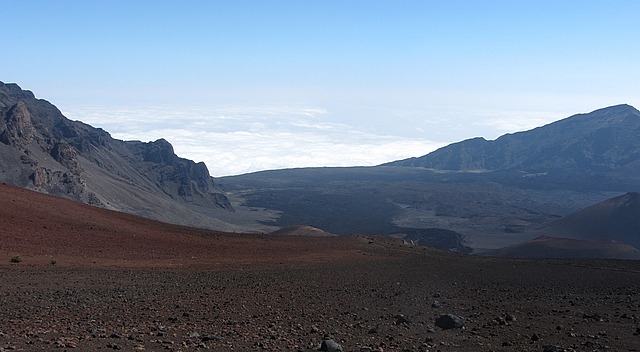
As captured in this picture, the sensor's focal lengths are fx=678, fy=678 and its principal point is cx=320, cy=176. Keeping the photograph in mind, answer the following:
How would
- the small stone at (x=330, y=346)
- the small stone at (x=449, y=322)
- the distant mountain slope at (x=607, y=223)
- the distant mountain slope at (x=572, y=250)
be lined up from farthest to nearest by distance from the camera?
the distant mountain slope at (x=607, y=223)
the distant mountain slope at (x=572, y=250)
the small stone at (x=449, y=322)
the small stone at (x=330, y=346)

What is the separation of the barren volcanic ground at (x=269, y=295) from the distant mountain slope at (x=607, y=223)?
6718 cm

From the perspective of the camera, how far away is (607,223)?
9625cm

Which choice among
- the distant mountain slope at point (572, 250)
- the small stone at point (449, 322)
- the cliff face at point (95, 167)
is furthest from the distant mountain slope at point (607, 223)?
the small stone at point (449, 322)

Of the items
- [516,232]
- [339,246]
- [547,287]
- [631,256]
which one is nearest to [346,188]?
[516,232]

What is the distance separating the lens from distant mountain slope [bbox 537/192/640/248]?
93250 millimetres

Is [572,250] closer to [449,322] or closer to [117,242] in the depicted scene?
[117,242]

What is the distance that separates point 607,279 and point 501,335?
41.8ft

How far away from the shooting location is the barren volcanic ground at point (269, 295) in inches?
479

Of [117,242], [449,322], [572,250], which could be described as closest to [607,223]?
[572,250]

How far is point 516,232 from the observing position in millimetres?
106875

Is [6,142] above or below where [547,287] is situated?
above

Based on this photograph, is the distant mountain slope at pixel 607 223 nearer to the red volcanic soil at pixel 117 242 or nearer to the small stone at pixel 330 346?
the red volcanic soil at pixel 117 242

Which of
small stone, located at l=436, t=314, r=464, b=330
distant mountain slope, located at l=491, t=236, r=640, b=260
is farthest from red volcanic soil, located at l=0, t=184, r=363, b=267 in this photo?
distant mountain slope, located at l=491, t=236, r=640, b=260

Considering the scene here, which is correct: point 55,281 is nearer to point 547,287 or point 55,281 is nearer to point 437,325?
point 437,325
